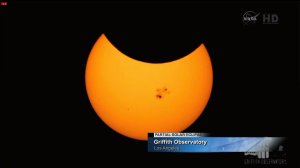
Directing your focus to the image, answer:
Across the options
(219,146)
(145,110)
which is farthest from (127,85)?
(219,146)

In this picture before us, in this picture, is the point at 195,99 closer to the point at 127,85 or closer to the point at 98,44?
the point at 127,85

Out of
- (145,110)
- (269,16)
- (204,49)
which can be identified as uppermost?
(269,16)

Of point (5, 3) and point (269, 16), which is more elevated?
point (5, 3)

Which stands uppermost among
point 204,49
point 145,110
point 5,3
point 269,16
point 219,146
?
point 5,3

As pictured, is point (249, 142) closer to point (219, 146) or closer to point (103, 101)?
point (219, 146)

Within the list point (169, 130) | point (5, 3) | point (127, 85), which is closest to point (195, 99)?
point (169, 130)

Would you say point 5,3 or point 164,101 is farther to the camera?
point 5,3
